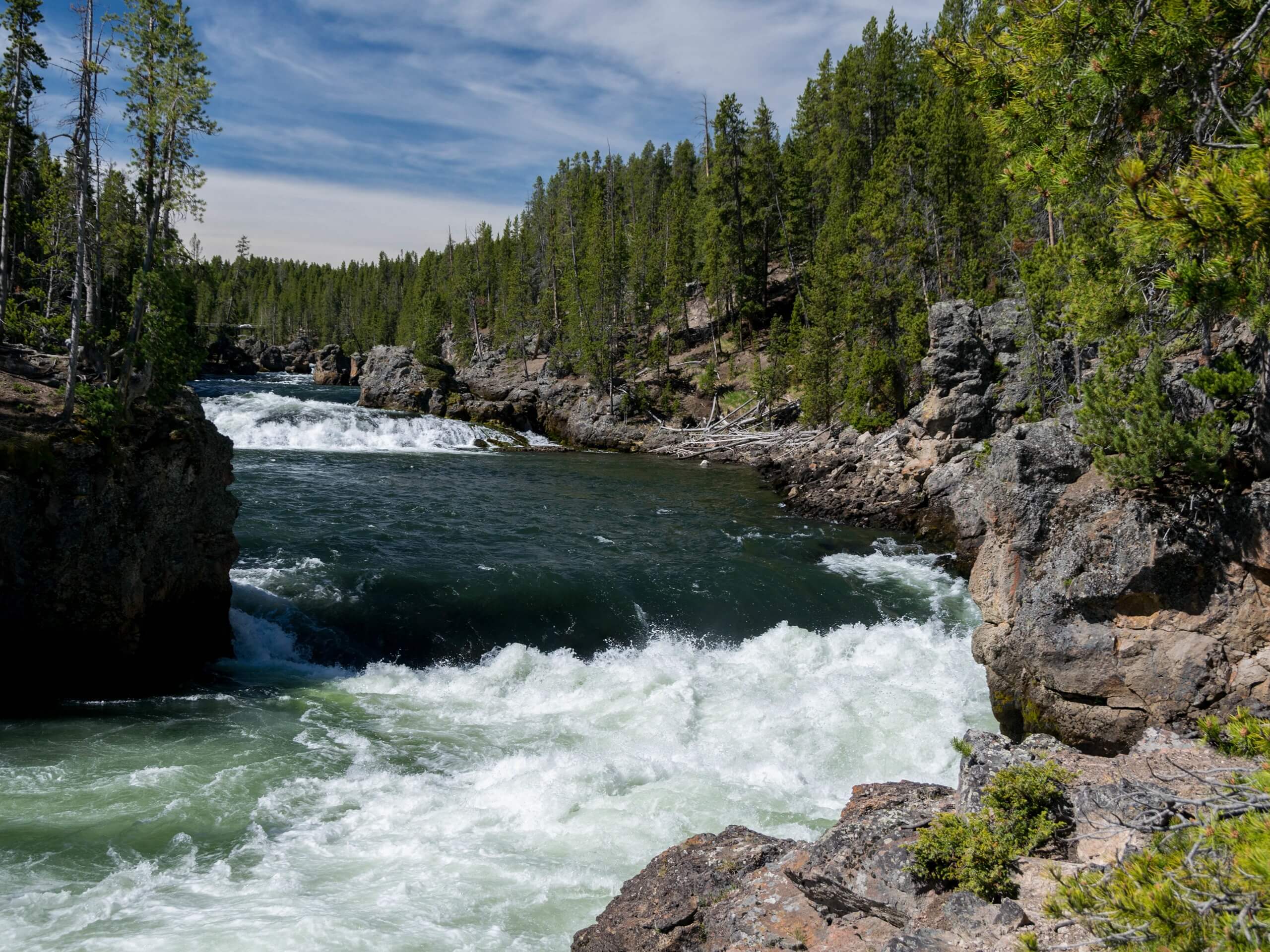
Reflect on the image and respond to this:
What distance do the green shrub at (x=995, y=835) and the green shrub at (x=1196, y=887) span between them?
0.92 meters

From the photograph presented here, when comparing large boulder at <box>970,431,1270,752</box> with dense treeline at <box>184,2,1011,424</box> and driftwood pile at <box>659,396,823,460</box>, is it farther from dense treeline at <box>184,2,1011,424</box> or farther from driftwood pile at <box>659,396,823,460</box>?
driftwood pile at <box>659,396,823,460</box>

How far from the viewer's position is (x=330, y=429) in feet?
148

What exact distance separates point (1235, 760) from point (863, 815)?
314 centimetres

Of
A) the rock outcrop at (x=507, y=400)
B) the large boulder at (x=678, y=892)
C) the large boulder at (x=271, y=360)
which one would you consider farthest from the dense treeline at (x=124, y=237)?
the large boulder at (x=271, y=360)

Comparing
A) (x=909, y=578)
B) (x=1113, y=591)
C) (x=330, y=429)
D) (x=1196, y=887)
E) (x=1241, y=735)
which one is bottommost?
(x=909, y=578)

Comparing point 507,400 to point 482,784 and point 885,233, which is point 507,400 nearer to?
point 885,233

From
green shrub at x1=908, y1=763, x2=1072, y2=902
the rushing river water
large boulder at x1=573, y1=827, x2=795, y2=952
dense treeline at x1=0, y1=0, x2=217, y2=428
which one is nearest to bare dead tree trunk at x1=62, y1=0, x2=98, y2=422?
dense treeline at x1=0, y1=0, x2=217, y2=428

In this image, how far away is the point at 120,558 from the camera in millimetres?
12352

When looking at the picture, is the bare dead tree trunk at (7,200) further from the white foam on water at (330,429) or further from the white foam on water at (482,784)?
the white foam on water at (330,429)

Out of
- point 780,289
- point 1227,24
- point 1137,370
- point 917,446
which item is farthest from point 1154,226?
point 780,289

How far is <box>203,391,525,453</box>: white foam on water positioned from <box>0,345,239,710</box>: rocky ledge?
28.5 meters

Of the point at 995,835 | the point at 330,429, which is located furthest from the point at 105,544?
the point at 330,429

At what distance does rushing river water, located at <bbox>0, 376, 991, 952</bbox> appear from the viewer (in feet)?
25.2

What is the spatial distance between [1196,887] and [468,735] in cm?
1039
